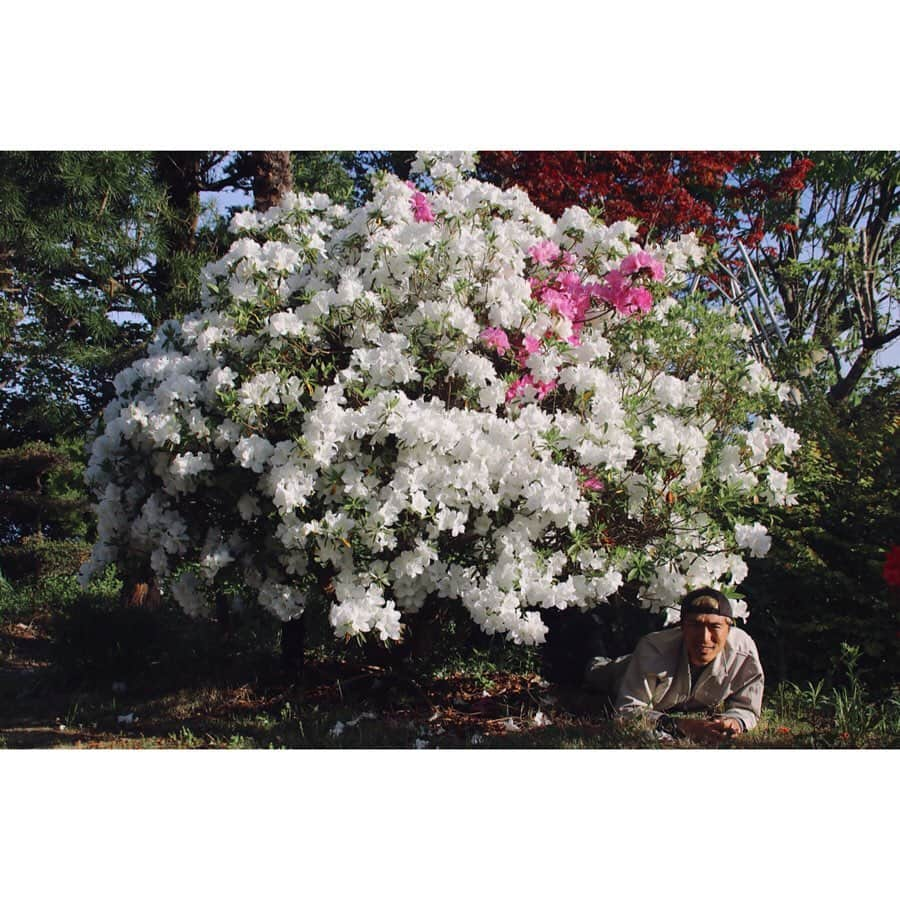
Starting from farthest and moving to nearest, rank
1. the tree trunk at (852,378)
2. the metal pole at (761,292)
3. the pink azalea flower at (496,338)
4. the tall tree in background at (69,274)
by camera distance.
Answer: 1. the metal pole at (761,292)
2. the tree trunk at (852,378)
3. the tall tree in background at (69,274)
4. the pink azalea flower at (496,338)

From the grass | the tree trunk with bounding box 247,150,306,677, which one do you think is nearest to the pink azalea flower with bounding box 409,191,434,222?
the tree trunk with bounding box 247,150,306,677

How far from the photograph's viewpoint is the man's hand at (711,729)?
11.3 feet

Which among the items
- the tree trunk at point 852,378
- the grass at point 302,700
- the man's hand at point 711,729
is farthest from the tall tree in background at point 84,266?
the tree trunk at point 852,378

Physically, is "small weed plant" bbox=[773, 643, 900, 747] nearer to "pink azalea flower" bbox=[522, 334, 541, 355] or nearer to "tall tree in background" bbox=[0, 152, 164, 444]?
"pink azalea flower" bbox=[522, 334, 541, 355]

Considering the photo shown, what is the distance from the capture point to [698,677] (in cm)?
363

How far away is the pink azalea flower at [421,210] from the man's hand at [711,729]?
2.24 metres

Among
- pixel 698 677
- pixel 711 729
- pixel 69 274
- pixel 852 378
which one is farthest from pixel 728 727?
pixel 69 274

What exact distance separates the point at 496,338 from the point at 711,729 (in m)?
1.71

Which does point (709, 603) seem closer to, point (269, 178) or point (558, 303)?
point (558, 303)

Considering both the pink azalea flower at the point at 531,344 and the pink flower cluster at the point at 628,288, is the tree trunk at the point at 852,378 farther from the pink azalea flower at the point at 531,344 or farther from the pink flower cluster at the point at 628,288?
the pink azalea flower at the point at 531,344

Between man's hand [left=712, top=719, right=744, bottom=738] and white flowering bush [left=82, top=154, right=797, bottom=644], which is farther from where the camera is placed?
man's hand [left=712, top=719, right=744, bottom=738]

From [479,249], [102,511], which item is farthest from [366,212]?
[102,511]

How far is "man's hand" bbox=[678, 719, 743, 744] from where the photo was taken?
11.3 feet
